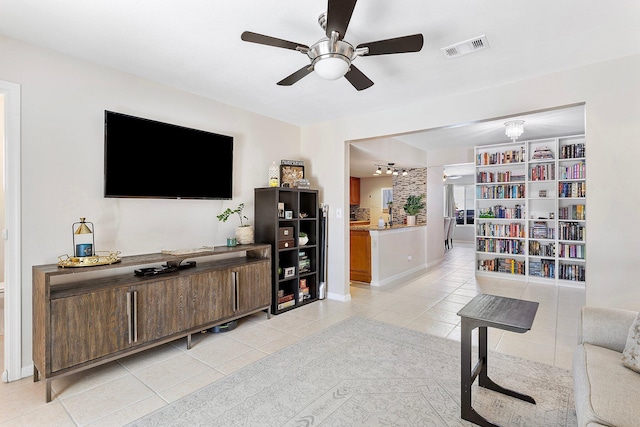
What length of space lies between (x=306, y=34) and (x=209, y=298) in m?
2.44

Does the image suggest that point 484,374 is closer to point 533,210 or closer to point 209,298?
point 209,298

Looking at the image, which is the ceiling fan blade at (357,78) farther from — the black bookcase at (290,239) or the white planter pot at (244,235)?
the white planter pot at (244,235)

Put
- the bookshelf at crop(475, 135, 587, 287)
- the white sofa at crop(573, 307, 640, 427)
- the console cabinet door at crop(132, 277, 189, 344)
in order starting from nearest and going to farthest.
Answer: the white sofa at crop(573, 307, 640, 427) < the console cabinet door at crop(132, 277, 189, 344) < the bookshelf at crop(475, 135, 587, 287)

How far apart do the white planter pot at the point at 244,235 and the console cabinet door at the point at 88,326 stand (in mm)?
1397

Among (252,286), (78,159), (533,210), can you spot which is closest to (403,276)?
(533,210)

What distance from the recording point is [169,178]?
3.15m

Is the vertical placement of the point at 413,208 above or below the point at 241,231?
above

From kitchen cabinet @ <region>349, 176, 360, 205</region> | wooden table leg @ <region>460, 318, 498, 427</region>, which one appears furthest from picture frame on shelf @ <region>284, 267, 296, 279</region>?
kitchen cabinet @ <region>349, 176, 360, 205</region>

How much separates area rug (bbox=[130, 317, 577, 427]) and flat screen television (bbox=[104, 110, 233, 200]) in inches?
72.1

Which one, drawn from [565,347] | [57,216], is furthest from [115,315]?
[565,347]

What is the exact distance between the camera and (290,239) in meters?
4.01

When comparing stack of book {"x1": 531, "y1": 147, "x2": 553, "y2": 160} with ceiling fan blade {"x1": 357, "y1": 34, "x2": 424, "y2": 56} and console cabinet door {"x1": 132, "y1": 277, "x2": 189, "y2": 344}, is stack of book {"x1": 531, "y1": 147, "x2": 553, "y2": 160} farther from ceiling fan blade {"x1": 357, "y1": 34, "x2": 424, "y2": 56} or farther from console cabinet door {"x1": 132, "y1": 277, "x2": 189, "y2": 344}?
console cabinet door {"x1": 132, "y1": 277, "x2": 189, "y2": 344}

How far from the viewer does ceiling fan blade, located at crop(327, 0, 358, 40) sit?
1.59 metres

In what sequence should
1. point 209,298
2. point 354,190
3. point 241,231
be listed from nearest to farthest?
point 209,298, point 241,231, point 354,190
